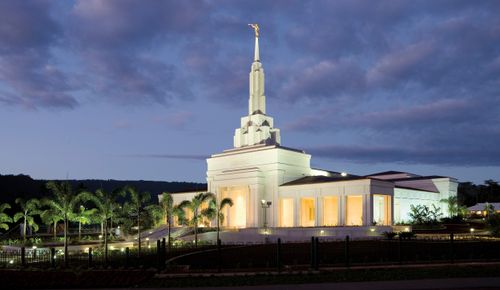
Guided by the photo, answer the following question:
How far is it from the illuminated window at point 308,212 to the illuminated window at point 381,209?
6800mm

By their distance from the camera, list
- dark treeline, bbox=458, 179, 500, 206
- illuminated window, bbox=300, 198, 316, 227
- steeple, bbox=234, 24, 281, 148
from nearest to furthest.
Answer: illuminated window, bbox=300, 198, 316, 227
steeple, bbox=234, 24, 281, 148
dark treeline, bbox=458, 179, 500, 206

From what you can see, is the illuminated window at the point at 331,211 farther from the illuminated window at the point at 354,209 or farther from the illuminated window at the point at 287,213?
the illuminated window at the point at 287,213

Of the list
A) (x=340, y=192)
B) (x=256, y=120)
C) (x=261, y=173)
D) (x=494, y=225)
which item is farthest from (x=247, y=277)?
(x=256, y=120)

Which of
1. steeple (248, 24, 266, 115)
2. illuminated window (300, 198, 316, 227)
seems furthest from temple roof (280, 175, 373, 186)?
steeple (248, 24, 266, 115)

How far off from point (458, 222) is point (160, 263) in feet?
149

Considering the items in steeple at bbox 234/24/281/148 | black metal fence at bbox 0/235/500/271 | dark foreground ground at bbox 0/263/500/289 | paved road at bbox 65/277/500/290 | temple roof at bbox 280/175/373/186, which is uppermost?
steeple at bbox 234/24/281/148

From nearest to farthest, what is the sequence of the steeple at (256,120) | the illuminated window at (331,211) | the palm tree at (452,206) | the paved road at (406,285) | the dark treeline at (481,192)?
the paved road at (406,285) < the illuminated window at (331,211) < the steeple at (256,120) < the palm tree at (452,206) < the dark treeline at (481,192)

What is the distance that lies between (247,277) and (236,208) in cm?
4514

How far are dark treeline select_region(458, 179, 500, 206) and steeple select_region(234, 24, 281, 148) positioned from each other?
60704 millimetres

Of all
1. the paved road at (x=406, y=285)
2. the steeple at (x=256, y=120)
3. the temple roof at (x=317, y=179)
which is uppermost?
the steeple at (x=256, y=120)

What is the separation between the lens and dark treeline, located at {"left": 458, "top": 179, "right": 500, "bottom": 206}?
110 metres

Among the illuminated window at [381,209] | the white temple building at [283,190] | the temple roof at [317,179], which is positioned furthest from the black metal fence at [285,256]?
the illuminated window at [381,209]

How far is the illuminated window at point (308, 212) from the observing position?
5863cm

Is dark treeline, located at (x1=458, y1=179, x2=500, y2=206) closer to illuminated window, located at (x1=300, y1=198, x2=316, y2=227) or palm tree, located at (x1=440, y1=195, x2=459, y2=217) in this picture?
palm tree, located at (x1=440, y1=195, x2=459, y2=217)
